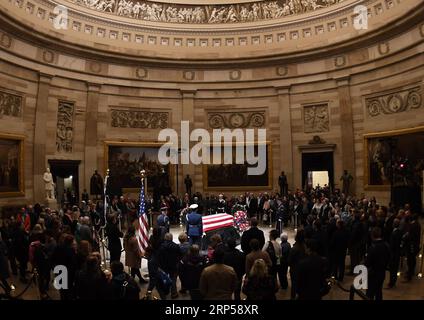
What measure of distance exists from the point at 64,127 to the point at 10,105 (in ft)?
12.9

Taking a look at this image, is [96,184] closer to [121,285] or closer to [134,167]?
[134,167]

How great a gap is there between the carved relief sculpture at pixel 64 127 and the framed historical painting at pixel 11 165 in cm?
318

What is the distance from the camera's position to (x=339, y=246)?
9828 millimetres

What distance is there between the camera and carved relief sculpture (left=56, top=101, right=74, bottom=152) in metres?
24.6

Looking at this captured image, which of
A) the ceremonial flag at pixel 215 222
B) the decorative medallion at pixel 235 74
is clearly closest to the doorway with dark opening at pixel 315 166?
the decorative medallion at pixel 235 74

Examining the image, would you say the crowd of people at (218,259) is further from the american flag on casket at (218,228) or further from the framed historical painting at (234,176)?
the framed historical painting at (234,176)

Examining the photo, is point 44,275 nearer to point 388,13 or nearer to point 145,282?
point 145,282

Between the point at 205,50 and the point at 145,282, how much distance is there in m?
22.2

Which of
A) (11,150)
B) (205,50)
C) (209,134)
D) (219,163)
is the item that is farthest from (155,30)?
(11,150)

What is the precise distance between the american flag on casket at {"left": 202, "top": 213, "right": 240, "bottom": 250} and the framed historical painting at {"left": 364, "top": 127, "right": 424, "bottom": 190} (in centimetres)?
923

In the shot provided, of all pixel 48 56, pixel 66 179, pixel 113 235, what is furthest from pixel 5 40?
pixel 113 235

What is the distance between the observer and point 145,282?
1022 cm

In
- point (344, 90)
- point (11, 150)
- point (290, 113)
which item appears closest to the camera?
point (11, 150)

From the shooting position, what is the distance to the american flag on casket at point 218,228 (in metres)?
13.3
